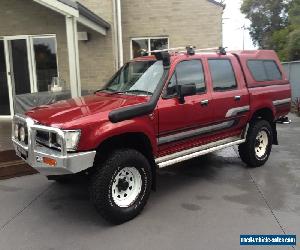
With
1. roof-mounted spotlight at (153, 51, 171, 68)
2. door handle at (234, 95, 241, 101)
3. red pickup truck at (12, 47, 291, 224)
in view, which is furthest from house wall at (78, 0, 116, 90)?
roof-mounted spotlight at (153, 51, 171, 68)

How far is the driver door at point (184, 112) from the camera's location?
539 centimetres

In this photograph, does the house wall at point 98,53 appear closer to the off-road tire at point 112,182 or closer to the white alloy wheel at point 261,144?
the white alloy wheel at point 261,144

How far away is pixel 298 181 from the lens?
638cm

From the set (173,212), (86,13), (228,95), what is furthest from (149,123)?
(86,13)

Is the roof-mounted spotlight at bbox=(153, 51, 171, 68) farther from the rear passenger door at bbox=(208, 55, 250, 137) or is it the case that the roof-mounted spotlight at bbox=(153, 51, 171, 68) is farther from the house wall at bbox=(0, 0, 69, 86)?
the house wall at bbox=(0, 0, 69, 86)

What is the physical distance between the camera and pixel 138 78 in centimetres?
584

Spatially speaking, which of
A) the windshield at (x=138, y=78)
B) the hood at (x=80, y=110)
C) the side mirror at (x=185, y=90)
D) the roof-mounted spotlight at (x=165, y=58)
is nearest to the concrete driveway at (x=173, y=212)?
the hood at (x=80, y=110)

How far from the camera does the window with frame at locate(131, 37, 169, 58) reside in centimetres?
1251

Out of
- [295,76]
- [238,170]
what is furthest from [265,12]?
[238,170]

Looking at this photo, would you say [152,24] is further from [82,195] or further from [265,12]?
[265,12]

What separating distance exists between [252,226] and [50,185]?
3.43 meters

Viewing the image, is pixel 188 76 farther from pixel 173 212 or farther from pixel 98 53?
pixel 98 53

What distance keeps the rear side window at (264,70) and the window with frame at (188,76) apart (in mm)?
1410

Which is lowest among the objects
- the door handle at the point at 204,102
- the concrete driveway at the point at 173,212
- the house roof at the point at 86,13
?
the concrete driveway at the point at 173,212
